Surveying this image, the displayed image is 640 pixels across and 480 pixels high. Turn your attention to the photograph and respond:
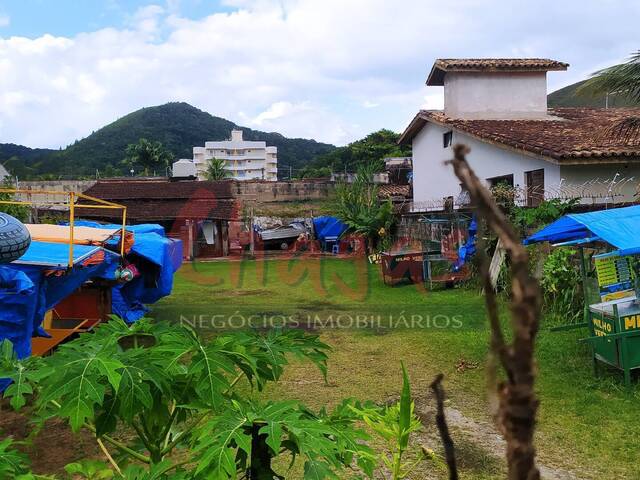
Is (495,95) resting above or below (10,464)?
above

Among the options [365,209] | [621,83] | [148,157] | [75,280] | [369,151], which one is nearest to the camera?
[75,280]

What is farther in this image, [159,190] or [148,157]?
[148,157]

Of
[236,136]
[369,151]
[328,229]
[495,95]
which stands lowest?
[328,229]

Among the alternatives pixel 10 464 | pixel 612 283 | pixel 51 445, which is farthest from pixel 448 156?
pixel 10 464

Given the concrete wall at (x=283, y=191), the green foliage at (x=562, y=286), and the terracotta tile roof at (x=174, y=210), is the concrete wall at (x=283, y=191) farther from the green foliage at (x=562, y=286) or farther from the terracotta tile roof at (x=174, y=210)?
the green foliage at (x=562, y=286)

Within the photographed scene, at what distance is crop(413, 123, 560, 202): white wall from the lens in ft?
41.3

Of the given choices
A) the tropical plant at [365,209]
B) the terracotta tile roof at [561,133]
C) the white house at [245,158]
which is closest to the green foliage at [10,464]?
the terracotta tile roof at [561,133]

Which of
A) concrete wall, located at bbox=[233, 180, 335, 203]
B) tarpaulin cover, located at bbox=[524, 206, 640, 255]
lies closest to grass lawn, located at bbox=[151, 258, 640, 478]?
tarpaulin cover, located at bbox=[524, 206, 640, 255]

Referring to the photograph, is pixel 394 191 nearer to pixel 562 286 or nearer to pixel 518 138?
pixel 518 138

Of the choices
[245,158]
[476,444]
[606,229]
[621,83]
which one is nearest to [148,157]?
[245,158]

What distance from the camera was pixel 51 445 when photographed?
464 centimetres

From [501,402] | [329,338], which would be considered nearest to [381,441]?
[329,338]

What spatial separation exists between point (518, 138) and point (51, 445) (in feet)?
38.2

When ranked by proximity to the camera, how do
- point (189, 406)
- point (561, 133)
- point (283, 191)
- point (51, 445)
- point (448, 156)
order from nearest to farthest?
1. point (189, 406)
2. point (51, 445)
3. point (448, 156)
4. point (561, 133)
5. point (283, 191)
